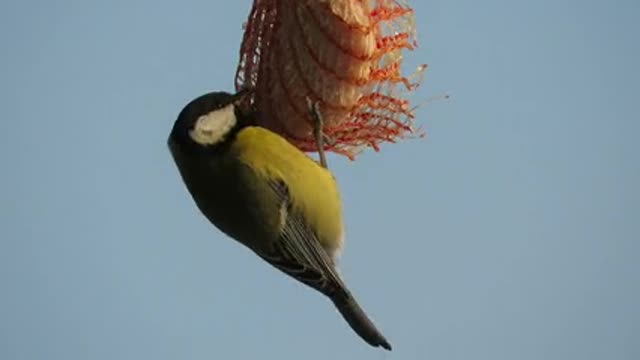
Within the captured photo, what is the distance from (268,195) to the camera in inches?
152

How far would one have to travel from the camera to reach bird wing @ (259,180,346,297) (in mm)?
3898

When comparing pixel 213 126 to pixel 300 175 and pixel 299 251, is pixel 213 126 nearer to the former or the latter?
pixel 300 175

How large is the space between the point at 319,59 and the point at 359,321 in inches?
54.9

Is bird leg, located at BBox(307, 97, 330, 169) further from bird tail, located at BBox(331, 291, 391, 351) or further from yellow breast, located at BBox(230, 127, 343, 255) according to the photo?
bird tail, located at BBox(331, 291, 391, 351)

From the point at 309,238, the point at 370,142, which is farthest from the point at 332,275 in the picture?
the point at 370,142

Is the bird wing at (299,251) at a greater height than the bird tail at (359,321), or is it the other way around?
the bird wing at (299,251)

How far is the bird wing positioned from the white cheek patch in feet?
1.33

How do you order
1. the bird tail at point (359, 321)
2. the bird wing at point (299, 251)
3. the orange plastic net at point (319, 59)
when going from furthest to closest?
the bird tail at point (359, 321) → the bird wing at point (299, 251) → the orange plastic net at point (319, 59)

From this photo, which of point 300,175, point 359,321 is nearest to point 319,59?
point 300,175

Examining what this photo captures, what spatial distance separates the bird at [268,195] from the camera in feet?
11.6

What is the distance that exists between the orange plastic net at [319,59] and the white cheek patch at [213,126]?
124mm

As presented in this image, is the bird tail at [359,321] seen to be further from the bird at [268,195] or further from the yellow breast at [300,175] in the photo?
the yellow breast at [300,175]

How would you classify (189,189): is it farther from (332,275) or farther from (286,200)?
(332,275)

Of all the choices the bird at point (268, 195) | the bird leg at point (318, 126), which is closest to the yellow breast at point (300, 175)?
the bird at point (268, 195)
